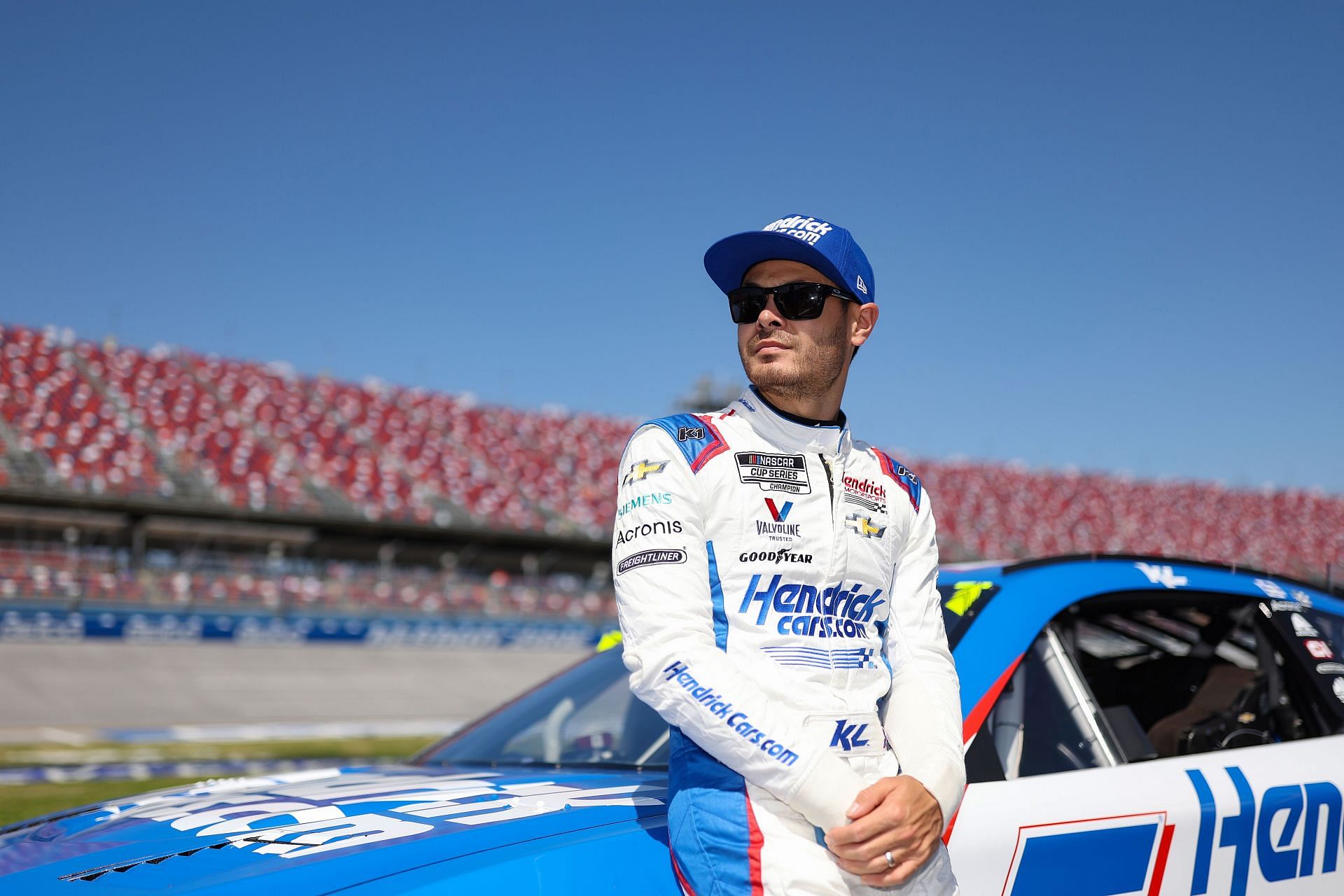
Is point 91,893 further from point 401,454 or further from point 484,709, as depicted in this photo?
point 401,454

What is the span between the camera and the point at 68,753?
952 centimetres

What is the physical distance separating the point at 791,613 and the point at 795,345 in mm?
460

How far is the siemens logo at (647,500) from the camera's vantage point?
1734 mm

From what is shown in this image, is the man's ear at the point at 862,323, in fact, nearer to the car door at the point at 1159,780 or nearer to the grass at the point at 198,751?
the car door at the point at 1159,780

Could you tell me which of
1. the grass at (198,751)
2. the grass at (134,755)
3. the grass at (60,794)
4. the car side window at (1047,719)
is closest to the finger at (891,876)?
the car side window at (1047,719)

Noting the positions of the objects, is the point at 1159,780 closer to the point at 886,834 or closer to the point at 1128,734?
the point at 1128,734

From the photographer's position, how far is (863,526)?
1.87 m

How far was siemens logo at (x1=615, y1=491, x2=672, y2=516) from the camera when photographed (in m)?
1.73

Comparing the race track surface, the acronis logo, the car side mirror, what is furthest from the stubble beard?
the race track surface

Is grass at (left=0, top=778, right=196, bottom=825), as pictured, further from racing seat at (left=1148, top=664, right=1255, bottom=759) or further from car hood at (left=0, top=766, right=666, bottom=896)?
racing seat at (left=1148, top=664, right=1255, bottom=759)

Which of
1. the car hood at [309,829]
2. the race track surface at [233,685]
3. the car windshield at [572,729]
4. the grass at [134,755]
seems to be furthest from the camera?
the race track surface at [233,685]

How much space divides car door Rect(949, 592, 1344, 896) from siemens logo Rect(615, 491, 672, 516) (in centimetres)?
79

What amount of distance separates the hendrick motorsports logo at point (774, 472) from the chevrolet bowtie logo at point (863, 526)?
9 cm

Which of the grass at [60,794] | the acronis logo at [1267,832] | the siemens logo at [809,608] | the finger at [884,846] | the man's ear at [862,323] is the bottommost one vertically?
Result: the grass at [60,794]
